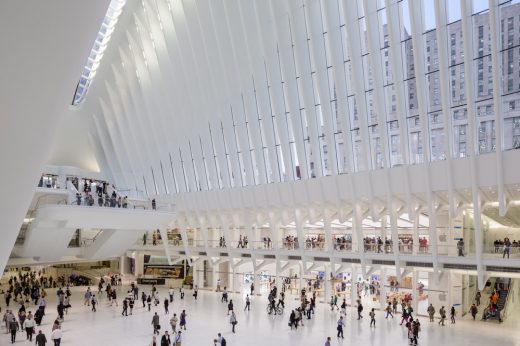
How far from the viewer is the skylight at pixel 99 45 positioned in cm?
2942

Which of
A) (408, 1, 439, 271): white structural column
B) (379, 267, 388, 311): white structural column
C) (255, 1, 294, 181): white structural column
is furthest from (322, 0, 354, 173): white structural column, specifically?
(379, 267, 388, 311): white structural column

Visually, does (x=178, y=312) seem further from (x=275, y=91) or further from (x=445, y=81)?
(x=445, y=81)

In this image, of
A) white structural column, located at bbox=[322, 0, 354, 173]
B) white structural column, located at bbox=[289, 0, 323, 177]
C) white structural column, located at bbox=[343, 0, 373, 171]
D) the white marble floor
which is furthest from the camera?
white structural column, located at bbox=[289, 0, 323, 177]

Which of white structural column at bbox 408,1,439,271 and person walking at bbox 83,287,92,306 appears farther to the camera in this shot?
person walking at bbox 83,287,92,306

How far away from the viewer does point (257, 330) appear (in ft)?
70.8

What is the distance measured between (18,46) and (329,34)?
2070 centimetres

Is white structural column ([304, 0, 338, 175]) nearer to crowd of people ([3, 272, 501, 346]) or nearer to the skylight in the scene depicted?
crowd of people ([3, 272, 501, 346])

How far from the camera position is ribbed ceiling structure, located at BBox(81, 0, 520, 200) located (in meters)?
17.8

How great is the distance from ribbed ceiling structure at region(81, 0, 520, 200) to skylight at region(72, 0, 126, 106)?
113cm

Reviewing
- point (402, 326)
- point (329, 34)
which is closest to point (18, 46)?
point (329, 34)

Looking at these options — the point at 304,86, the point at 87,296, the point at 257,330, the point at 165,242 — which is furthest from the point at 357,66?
the point at 165,242

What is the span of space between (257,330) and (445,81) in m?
12.8

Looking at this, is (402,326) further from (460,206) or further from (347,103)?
(347,103)

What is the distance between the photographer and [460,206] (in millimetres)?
21297
